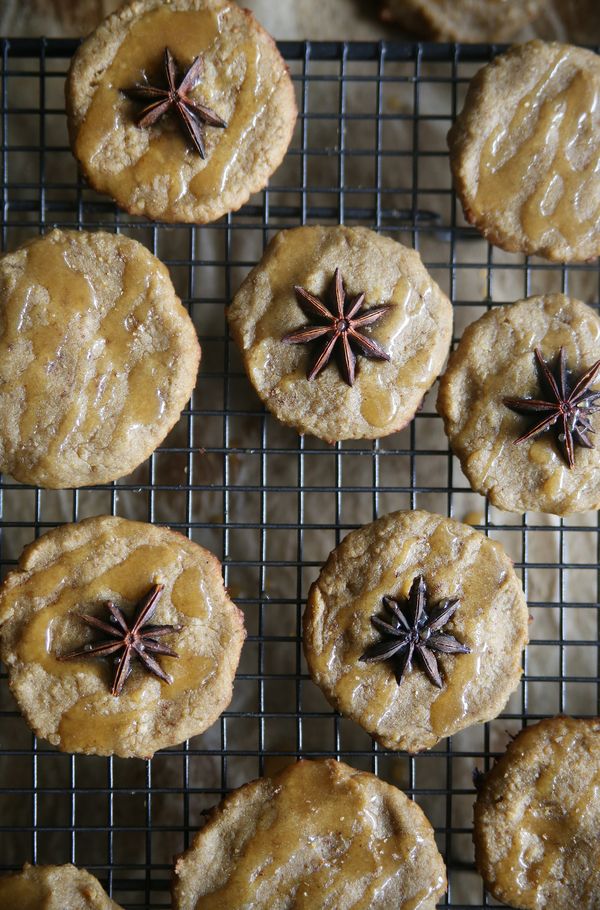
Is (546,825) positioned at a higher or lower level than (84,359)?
lower

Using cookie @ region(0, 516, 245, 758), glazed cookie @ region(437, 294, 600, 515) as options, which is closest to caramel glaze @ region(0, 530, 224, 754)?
cookie @ region(0, 516, 245, 758)

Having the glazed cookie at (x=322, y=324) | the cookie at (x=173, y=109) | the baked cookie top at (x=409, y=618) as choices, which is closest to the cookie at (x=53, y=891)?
the baked cookie top at (x=409, y=618)

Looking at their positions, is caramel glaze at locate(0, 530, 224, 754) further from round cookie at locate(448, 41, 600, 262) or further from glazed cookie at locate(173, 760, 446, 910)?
round cookie at locate(448, 41, 600, 262)

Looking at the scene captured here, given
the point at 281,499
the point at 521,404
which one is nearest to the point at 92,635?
the point at 281,499

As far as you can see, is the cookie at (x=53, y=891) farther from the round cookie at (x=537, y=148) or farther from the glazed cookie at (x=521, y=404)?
the round cookie at (x=537, y=148)

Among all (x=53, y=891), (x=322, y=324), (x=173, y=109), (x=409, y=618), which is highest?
(x=173, y=109)

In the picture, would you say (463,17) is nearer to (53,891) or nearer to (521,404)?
(521,404)
